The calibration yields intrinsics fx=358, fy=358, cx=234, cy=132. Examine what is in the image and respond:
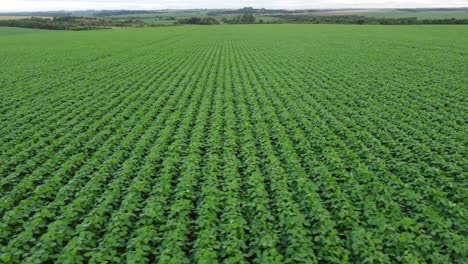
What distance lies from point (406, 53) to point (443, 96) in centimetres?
2047

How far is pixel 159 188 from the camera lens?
827 centimetres

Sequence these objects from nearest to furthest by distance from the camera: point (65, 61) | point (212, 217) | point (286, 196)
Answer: point (212, 217)
point (286, 196)
point (65, 61)

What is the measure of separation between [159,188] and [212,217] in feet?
5.71

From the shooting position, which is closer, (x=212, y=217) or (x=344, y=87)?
(x=212, y=217)

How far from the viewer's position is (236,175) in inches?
368

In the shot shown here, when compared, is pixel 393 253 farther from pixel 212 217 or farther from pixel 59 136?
pixel 59 136

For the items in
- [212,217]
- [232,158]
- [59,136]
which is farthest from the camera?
[59,136]

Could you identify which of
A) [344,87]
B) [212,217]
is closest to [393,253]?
[212,217]

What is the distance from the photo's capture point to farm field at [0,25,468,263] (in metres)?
6.40

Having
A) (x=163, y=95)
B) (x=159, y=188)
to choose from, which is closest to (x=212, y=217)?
(x=159, y=188)

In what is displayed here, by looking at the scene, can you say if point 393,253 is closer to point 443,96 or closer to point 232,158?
point 232,158

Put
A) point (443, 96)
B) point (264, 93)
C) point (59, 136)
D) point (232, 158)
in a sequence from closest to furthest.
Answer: point (232, 158) < point (59, 136) < point (443, 96) < point (264, 93)

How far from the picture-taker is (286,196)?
7.88 m

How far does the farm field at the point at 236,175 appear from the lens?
252 inches
